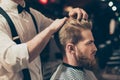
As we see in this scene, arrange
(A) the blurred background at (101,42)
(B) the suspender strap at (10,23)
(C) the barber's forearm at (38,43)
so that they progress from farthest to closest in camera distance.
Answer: (A) the blurred background at (101,42), (B) the suspender strap at (10,23), (C) the barber's forearm at (38,43)

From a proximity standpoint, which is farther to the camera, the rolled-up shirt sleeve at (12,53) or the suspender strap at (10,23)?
the suspender strap at (10,23)

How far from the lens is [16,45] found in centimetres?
218

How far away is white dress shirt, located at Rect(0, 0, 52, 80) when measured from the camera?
217 cm

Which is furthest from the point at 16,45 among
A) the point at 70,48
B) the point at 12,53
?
the point at 70,48

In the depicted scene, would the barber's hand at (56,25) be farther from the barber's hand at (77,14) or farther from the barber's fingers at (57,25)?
the barber's hand at (77,14)

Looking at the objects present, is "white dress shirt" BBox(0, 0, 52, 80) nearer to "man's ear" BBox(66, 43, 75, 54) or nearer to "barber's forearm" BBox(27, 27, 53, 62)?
"barber's forearm" BBox(27, 27, 53, 62)

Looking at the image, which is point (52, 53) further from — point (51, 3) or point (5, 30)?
point (5, 30)

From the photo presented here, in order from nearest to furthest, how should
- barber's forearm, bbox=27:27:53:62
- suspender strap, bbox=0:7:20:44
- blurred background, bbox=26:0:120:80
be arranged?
barber's forearm, bbox=27:27:53:62, suspender strap, bbox=0:7:20:44, blurred background, bbox=26:0:120:80

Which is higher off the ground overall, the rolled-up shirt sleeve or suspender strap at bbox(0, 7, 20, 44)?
suspender strap at bbox(0, 7, 20, 44)

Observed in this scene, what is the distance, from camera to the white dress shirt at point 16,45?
217 centimetres

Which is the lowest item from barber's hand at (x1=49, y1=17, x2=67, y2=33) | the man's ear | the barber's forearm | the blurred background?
the blurred background

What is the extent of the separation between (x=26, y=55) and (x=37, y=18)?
0.52 m

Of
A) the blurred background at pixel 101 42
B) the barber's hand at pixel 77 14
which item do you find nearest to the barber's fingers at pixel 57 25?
the barber's hand at pixel 77 14

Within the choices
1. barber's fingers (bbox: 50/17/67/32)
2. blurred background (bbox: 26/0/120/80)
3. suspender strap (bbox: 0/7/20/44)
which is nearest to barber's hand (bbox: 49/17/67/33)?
barber's fingers (bbox: 50/17/67/32)
